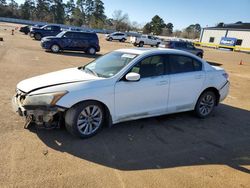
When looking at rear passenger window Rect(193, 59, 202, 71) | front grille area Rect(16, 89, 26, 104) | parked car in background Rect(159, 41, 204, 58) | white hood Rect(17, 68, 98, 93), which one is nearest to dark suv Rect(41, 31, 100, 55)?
parked car in background Rect(159, 41, 204, 58)

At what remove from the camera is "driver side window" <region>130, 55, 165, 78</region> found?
16.6 feet

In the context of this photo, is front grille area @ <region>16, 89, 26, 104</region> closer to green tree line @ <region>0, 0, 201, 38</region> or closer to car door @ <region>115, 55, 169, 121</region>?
car door @ <region>115, 55, 169, 121</region>

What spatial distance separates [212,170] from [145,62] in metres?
2.42

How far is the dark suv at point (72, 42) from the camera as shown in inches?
756

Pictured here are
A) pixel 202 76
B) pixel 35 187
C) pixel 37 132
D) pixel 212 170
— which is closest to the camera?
pixel 35 187

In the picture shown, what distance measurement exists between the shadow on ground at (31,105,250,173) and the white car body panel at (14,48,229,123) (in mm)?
379

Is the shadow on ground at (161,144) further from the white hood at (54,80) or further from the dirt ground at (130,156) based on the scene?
the white hood at (54,80)

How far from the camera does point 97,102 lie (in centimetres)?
455

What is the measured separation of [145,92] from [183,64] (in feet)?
4.55

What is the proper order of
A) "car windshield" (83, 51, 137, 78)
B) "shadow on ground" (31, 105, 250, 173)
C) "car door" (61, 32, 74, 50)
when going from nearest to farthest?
1. "shadow on ground" (31, 105, 250, 173)
2. "car windshield" (83, 51, 137, 78)
3. "car door" (61, 32, 74, 50)

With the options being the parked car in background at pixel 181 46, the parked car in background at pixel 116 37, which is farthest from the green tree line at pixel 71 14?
the parked car in background at pixel 181 46

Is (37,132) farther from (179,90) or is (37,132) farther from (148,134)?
(179,90)

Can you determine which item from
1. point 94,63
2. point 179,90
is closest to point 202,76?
point 179,90

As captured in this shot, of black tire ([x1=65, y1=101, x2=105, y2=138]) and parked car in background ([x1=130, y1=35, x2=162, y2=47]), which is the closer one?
black tire ([x1=65, y1=101, x2=105, y2=138])
